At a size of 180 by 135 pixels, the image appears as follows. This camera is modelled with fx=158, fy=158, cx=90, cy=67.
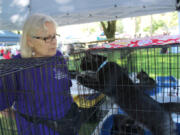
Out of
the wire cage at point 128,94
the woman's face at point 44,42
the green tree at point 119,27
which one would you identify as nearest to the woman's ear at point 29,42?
the woman's face at point 44,42

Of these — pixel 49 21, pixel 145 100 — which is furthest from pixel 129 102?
pixel 49 21

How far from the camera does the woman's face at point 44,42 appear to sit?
0.85m

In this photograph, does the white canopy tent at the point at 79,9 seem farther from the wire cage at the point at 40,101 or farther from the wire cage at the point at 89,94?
the wire cage at the point at 40,101

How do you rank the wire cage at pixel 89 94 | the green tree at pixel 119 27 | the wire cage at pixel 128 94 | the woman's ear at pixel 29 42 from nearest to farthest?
the wire cage at pixel 89 94, the woman's ear at pixel 29 42, the wire cage at pixel 128 94, the green tree at pixel 119 27

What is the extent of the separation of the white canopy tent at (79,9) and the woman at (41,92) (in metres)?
0.95

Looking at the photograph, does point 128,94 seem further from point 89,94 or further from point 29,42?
point 29,42

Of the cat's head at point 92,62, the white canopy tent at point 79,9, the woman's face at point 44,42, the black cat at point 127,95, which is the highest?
the white canopy tent at point 79,9

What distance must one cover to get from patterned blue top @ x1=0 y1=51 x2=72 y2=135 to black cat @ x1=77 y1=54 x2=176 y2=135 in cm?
43

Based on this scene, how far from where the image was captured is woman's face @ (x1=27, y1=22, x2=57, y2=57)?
2.78 ft

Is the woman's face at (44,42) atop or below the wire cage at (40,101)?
atop

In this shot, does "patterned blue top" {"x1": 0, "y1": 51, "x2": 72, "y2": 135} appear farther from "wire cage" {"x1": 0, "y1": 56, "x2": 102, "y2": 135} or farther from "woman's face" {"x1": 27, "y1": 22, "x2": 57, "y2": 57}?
"woman's face" {"x1": 27, "y1": 22, "x2": 57, "y2": 57}

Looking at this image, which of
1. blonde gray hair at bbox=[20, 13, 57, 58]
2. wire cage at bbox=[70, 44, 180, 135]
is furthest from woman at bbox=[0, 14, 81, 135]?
wire cage at bbox=[70, 44, 180, 135]

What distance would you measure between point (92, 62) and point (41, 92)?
2.30 feet

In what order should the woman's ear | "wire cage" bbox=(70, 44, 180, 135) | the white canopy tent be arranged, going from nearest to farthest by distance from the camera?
the woman's ear, "wire cage" bbox=(70, 44, 180, 135), the white canopy tent
